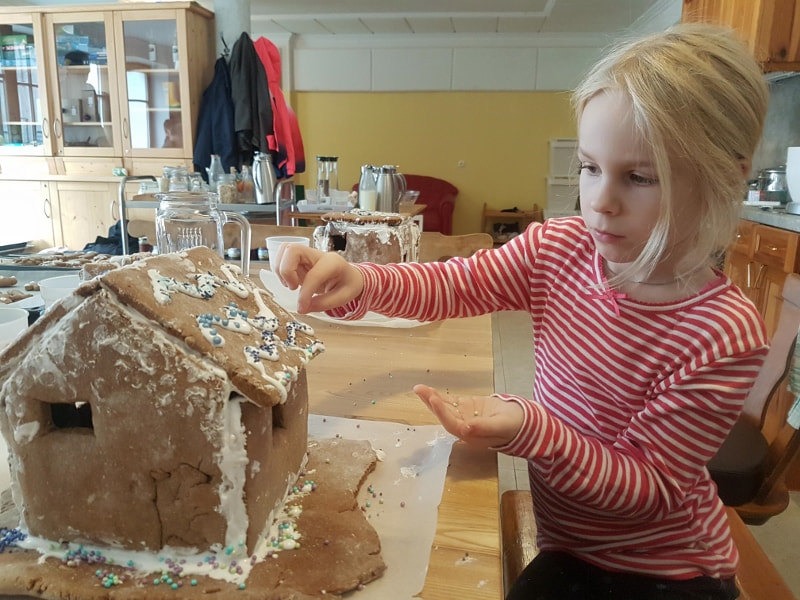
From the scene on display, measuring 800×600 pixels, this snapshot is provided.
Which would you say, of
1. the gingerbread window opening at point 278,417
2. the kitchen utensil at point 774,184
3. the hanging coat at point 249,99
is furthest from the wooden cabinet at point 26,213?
the gingerbread window opening at point 278,417

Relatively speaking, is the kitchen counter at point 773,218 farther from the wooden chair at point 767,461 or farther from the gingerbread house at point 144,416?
the gingerbread house at point 144,416

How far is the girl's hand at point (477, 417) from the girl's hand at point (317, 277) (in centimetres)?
23

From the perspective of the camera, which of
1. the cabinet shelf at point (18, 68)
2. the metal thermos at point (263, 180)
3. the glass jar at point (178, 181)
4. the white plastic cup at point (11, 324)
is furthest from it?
the cabinet shelf at point (18, 68)

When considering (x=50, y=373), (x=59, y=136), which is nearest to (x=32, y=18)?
(x=59, y=136)

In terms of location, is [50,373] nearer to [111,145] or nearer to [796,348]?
[796,348]

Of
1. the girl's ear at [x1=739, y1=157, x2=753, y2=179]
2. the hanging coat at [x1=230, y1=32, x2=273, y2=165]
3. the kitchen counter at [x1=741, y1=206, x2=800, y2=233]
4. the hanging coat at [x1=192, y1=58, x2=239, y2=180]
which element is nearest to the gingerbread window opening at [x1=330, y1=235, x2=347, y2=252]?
the girl's ear at [x1=739, y1=157, x2=753, y2=179]

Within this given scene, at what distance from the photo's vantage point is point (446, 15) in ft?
17.4

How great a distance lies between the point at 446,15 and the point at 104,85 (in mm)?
2895

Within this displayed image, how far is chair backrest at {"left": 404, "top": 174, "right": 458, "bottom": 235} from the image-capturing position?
6.08 meters

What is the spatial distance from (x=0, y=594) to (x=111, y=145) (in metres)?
4.75

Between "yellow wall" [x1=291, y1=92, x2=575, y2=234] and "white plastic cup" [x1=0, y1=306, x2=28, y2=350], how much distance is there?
18.9 feet

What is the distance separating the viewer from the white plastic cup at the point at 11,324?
0.71 meters

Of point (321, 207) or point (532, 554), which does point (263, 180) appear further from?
point (532, 554)

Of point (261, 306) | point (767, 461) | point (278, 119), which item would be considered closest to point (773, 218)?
point (767, 461)
